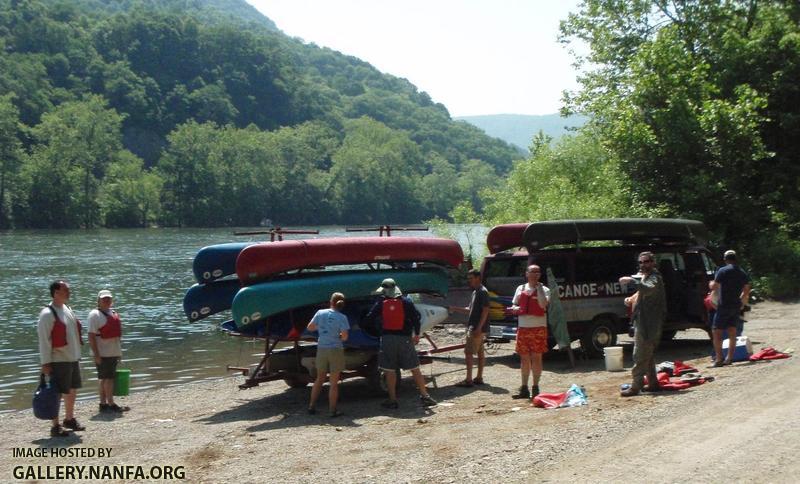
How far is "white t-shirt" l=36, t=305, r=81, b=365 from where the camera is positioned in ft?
39.0

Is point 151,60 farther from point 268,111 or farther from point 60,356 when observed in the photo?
point 60,356

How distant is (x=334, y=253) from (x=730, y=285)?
20.8ft

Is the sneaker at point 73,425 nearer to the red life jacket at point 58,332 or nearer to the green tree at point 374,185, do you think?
the red life jacket at point 58,332

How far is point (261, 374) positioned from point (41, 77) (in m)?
135

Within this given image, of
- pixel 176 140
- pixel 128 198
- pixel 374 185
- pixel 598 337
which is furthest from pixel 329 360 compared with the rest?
pixel 374 185

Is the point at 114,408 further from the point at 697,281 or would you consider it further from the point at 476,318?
the point at 697,281

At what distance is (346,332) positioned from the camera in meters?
13.4

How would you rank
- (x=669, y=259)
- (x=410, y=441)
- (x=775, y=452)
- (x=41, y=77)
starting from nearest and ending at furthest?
1. (x=775, y=452)
2. (x=410, y=441)
3. (x=669, y=259)
4. (x=41, y=77)

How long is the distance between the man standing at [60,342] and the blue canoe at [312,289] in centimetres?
286

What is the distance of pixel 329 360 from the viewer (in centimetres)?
1341

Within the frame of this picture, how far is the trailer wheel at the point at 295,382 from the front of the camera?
14.9 m

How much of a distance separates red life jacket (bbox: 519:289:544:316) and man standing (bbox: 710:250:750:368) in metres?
3.21

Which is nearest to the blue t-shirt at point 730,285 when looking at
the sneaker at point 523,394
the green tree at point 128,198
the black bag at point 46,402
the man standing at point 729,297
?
the man standing at point 729,297

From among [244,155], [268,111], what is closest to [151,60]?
[268,111]
